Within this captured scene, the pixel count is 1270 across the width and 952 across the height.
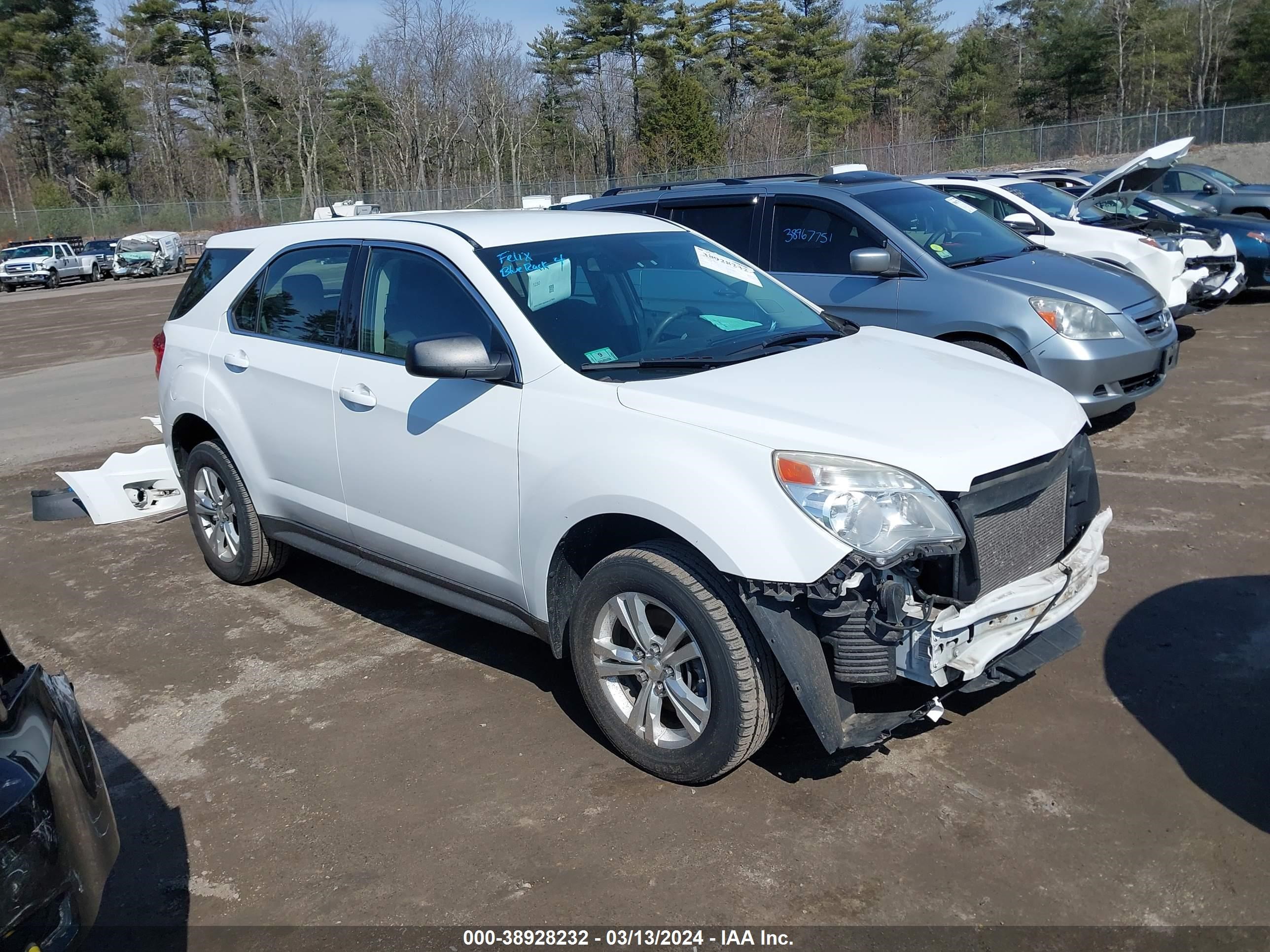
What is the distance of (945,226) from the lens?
321 inches

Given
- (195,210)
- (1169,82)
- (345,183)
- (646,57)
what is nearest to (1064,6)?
(1169,82)

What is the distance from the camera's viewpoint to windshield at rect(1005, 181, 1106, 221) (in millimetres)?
11781

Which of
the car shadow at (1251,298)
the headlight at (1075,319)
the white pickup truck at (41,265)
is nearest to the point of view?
the headlight at (1075,319)

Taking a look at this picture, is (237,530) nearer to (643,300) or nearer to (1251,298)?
(643,300)

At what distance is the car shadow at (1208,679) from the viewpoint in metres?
3.58

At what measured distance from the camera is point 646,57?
58.4m

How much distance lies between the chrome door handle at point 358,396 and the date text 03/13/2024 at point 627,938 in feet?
7.40

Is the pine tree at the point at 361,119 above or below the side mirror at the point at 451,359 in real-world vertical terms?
above

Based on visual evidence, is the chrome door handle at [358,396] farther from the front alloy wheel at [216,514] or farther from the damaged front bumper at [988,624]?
the damaged front bumper at [988,624]

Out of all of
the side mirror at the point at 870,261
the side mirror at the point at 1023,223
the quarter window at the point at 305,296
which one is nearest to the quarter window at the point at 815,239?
the side mirror at the point at 870,261

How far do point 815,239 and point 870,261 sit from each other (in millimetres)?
989

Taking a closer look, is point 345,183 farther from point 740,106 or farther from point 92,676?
point 92,676

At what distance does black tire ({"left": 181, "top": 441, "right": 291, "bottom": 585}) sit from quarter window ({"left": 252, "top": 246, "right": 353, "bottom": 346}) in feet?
2.42

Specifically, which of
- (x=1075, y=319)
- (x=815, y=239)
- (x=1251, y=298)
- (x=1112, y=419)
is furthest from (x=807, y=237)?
(x=1251, y=298)
